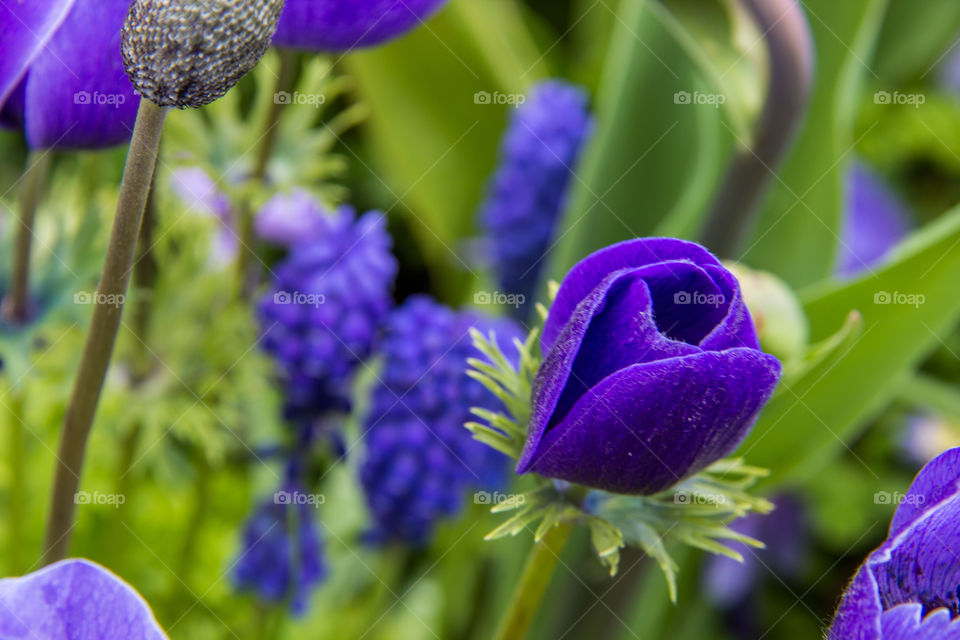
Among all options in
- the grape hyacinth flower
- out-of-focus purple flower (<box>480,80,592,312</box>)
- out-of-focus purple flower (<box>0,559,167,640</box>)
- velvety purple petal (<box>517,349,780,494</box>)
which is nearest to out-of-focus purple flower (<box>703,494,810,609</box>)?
out-of-focus purple flower (<box>480,80,592,312</box>)

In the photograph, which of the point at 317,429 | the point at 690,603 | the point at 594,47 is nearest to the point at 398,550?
the point at 317,429
